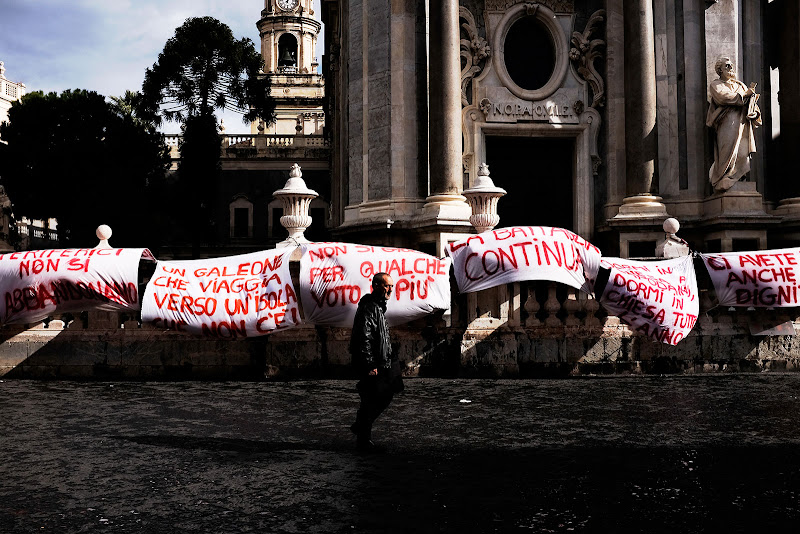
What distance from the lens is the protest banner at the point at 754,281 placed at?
1512cm

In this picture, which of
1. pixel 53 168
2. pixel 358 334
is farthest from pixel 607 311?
pixel 53 168

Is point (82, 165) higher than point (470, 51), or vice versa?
point (82, 165)

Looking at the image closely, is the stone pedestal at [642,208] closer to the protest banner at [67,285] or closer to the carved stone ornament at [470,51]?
the carved stone ornament at [470,51]

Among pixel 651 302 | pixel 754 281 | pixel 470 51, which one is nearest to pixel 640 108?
pixel 470 51

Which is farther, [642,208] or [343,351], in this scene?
[642,208]

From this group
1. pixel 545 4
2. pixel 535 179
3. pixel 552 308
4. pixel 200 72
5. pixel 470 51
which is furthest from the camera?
pixel 200 72

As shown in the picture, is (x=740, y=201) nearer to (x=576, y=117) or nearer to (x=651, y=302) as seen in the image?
(x=576, y=117)

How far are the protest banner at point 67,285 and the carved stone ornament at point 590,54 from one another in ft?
44.0

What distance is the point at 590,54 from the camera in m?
23.4

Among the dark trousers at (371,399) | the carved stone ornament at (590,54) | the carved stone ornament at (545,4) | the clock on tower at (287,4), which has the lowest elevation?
the dark trousers at (371,399)

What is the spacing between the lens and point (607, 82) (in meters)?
23.2

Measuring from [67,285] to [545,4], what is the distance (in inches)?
578

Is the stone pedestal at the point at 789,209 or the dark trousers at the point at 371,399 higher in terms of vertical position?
the stone pedestal at the point at 789,209

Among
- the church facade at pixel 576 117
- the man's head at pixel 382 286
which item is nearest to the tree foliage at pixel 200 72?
the church facade at pixel 576 117
